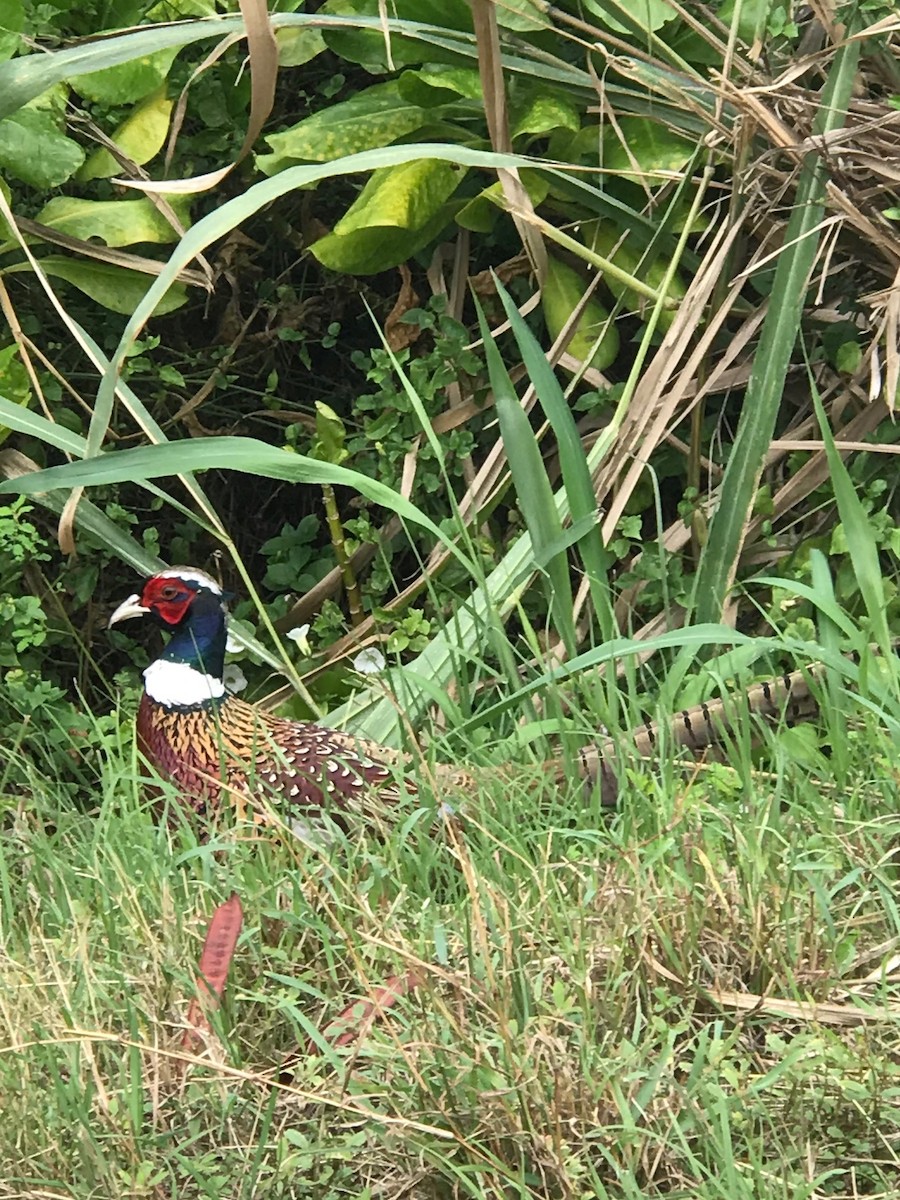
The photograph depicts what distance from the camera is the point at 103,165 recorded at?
2.67 m

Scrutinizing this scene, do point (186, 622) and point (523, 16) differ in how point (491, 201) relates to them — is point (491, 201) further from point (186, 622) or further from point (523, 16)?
point (186, 622)

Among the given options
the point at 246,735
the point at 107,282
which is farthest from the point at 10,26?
the point at 246,735

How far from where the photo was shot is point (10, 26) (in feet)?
8.01

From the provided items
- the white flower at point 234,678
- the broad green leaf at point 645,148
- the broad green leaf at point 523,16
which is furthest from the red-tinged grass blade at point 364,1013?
the broad green leaf at point 523,16

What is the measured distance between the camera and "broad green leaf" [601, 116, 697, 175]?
2.49 m

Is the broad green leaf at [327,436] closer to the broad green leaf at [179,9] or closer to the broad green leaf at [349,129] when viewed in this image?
the broad green leaf at [349,129]

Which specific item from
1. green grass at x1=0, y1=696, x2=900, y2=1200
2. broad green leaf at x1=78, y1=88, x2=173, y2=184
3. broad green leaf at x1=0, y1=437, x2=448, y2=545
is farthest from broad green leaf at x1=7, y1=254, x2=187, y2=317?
green grass at x1=0, y1=696, x2=900, y2=1200

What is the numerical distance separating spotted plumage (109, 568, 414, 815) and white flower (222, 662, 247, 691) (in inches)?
10.7

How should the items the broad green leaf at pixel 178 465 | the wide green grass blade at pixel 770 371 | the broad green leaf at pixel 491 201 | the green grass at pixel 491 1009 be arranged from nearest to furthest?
the green grass at pixel 491 1009 → the broad green leaf at pixel 178 465 → the wide green grass blade at pixel 770 371 → the broad green leaf at pixel 491 201

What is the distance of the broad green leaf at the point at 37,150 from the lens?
8.20 feet

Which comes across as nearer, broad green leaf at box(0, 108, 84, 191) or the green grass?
the green grass

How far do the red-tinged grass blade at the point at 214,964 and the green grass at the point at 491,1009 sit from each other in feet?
0.07

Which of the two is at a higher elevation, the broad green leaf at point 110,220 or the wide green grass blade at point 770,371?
the broad green leaf at point 110,220

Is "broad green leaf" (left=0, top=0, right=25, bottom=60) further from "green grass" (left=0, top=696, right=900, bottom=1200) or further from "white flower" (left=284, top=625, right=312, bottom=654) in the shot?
"green grass" (left=0, top=696, right=900, bottom=1200)
